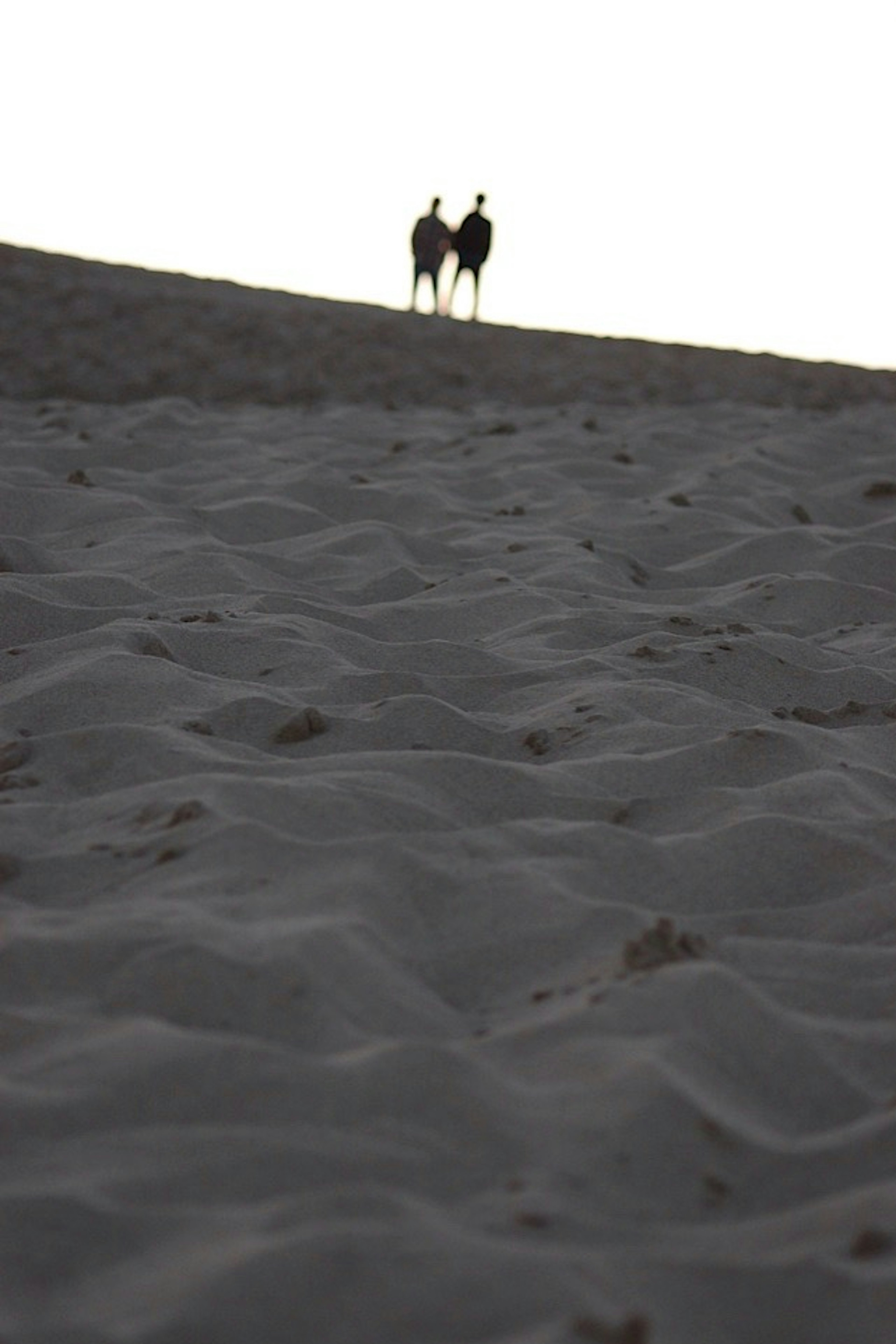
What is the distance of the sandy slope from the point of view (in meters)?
1.35

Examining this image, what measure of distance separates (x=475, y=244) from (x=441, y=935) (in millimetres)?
11262

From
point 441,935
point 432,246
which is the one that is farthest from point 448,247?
point 441,935

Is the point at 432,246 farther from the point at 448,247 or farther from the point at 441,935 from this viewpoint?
the point at 441,935

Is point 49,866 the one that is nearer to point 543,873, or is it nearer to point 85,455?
point 543,873

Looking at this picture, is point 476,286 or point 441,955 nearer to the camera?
point 441,955

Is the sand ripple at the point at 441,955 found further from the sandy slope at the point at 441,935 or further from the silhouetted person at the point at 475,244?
the silhouetted person at the point at 475,244

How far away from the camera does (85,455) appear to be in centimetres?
518

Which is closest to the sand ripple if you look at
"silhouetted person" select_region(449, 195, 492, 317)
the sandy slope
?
the sandy slope

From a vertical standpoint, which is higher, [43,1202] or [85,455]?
[85,455]

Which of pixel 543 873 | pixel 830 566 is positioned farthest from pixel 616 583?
pixel 543 873

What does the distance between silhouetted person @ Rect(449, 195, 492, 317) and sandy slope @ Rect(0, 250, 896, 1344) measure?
8.67 m

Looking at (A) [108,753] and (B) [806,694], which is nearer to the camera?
(A) [108,753]

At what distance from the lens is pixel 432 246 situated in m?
13.0

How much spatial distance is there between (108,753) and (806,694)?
1364mm
